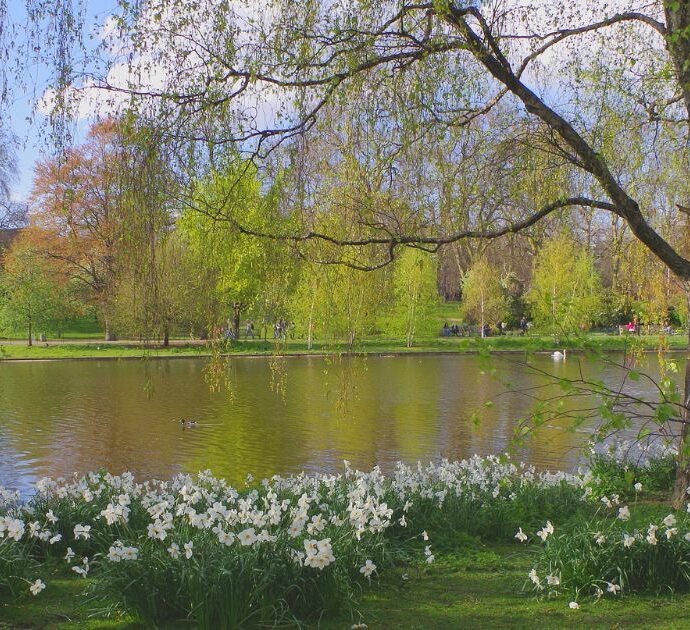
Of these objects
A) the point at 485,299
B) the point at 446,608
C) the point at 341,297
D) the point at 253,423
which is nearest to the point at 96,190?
the point at 341,297

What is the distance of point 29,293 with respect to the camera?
32.7 m

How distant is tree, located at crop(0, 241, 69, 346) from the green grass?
2863cm

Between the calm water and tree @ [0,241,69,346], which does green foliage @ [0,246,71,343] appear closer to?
tree @ [0,241,69,346]

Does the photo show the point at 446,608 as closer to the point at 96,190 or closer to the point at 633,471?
the point at 633,471

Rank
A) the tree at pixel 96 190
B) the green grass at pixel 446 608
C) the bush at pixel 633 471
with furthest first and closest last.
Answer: the bush at pixel 633 471 → the tree at pixel 96 190 → the green grass at pixel 446 608

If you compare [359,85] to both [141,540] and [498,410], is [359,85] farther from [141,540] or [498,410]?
[498,410]

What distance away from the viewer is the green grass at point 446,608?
433 cm

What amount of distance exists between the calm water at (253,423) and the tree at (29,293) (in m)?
6.17

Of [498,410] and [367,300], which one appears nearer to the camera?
[367,300]

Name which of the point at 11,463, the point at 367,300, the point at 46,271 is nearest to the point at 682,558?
the point at 367,300

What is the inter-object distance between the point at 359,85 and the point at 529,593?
389cm

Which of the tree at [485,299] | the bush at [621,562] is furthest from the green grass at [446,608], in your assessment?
the tree at [485,299]

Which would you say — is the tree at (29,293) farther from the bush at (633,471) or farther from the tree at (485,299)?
the bush at (633,471)

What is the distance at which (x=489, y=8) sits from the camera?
5.73 meters
